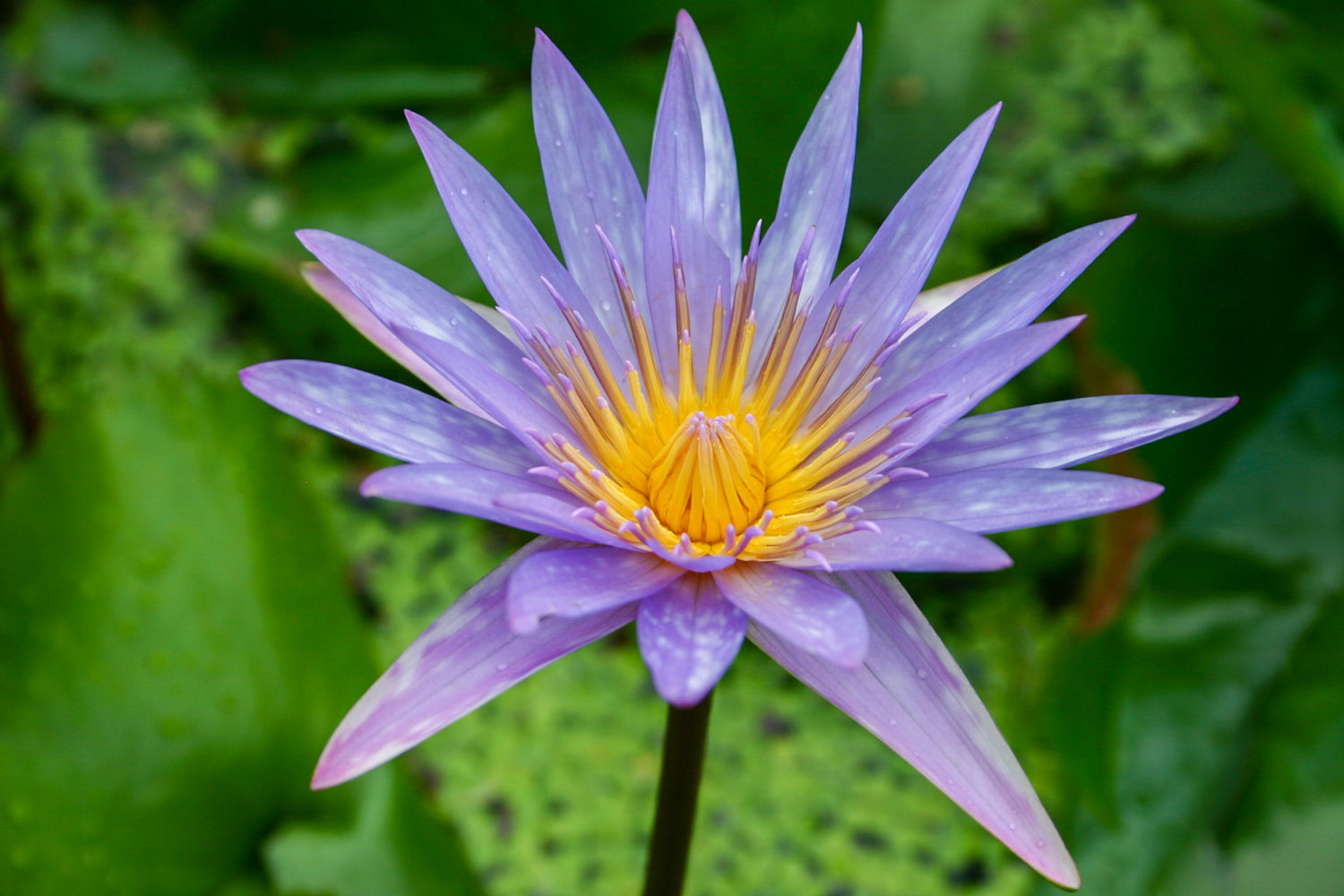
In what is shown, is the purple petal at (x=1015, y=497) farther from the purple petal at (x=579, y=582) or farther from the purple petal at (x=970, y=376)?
the purple petal at (x=579, y=582)

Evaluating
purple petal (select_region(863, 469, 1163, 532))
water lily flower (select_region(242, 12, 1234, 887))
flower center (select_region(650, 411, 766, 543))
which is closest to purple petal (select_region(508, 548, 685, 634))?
water lily flower (select_region(242, 12, 1234, 887))

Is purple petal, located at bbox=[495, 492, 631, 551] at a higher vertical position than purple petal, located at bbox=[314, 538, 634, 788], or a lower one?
higher

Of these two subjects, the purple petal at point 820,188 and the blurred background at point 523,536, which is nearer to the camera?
the purple petal at point 820,188

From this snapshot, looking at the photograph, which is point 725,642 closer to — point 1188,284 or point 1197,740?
point 1197,740

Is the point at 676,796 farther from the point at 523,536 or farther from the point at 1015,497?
the point at 523,536

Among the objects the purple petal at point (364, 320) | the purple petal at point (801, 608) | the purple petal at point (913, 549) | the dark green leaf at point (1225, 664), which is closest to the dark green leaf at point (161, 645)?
the purple petal at point (364, 320)

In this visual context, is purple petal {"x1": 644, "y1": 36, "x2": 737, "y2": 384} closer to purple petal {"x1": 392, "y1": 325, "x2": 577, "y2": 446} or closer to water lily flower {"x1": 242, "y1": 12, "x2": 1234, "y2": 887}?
water lily flower {"x1": 242, "y1": 12, "x2": 1234, "y2": 887}

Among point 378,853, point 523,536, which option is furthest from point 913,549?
point 523,536
